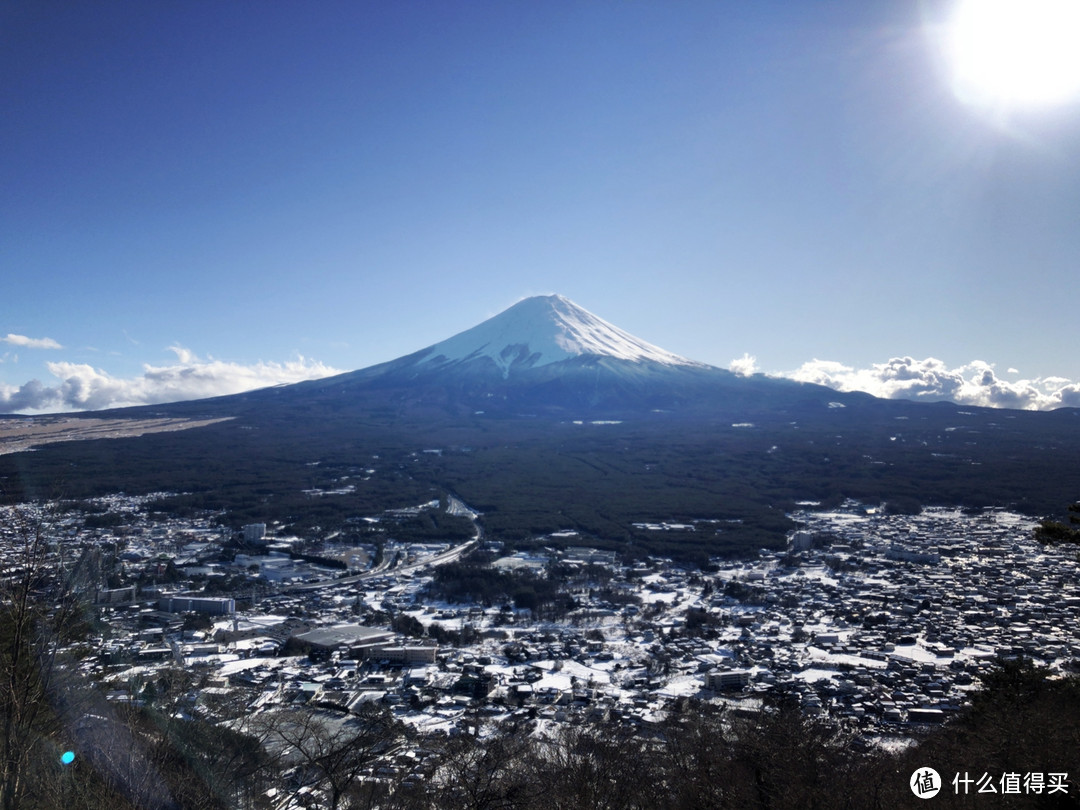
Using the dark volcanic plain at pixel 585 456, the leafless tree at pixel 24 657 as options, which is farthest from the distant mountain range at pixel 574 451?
the leafless tree at pixel 24 657

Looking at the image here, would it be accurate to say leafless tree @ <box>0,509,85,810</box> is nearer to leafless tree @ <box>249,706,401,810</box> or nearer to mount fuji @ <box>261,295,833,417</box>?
leafless tree @ <box>249,706,401,810</box>

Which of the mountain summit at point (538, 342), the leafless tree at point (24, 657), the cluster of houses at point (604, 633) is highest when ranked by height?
the mountain summit at point (538, 342)

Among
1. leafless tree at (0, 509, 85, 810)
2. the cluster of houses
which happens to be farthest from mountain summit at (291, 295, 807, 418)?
leafless tree at (0, 509, 85, 810)

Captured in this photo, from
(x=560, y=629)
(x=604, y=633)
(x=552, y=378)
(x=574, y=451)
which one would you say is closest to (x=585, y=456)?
(x=574, y=451)

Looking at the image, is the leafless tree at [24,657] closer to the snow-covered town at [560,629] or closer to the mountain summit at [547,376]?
the snow-covered town at [560,629]

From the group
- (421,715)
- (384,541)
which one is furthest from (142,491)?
(421,715)

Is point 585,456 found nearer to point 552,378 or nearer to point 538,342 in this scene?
point 552,378
